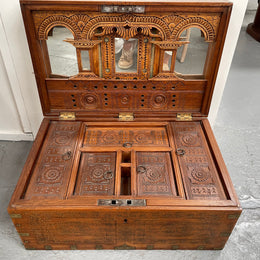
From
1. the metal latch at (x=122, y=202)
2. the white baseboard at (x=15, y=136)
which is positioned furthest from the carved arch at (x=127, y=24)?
the white baseboard at (x=15, y=136)

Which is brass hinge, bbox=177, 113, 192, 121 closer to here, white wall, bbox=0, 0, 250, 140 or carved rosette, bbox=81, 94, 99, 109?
white wall, bbox=0, 0, 250, 140

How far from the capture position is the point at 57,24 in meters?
1.70

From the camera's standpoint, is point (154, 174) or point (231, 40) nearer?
point (154, 174)

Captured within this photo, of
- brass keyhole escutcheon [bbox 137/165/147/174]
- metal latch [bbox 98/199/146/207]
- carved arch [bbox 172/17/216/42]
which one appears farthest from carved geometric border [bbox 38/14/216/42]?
metal latch [bbox 98/199/146/207]

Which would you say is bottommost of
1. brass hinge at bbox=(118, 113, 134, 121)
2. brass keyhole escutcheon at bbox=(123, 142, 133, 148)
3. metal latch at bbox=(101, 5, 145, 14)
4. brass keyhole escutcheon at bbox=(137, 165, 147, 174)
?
brass keyhole escutcheon at bbox=(137, 165, 147, 174)

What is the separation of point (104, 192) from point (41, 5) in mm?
1135

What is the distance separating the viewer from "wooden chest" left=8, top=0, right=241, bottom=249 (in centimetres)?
157

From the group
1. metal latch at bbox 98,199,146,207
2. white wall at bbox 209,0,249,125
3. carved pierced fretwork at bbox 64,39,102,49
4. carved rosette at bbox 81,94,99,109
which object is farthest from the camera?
carved rosette at bbox 81,94,99,109

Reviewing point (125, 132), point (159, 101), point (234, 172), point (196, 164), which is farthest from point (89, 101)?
point (234, 172)

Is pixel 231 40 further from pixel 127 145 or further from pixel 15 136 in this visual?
pixel 15 136

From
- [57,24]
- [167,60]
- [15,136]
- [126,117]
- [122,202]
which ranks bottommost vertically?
[15,136]

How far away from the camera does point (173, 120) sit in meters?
2.06

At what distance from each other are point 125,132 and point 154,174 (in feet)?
1.35

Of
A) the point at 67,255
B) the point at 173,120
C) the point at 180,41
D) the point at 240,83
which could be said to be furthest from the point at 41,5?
the point at 240,83
